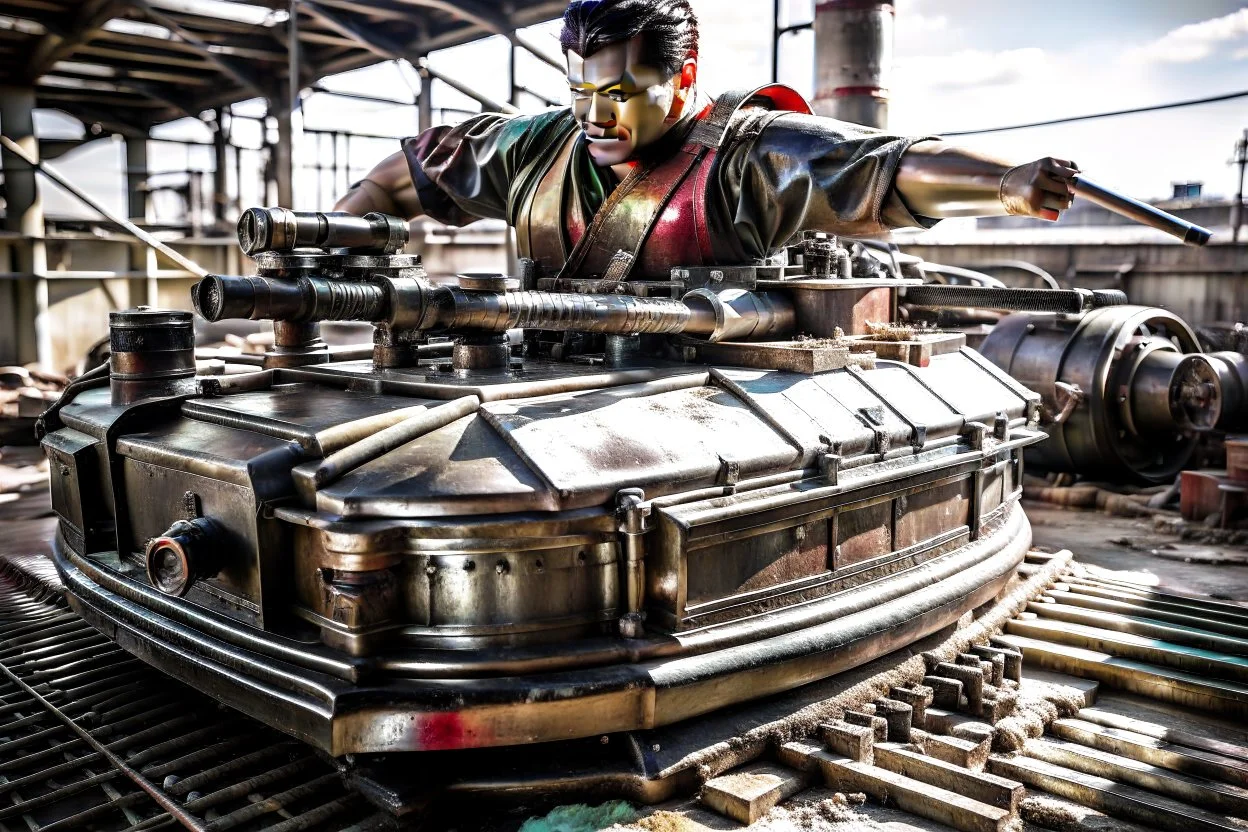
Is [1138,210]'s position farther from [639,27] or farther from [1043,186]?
[639,27]

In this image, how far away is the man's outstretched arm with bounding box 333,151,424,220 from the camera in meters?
5.67

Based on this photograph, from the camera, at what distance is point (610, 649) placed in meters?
3.04

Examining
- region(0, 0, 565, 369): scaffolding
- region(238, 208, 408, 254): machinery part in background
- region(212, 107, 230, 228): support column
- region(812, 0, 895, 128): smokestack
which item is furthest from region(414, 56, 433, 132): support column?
region(238, 208, 408, 254): machinery part in background

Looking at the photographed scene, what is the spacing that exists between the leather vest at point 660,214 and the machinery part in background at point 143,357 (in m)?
1.72

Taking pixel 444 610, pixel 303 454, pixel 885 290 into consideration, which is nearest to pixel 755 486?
pixel 444 610

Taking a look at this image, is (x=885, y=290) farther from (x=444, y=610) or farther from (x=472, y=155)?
(x=444, y=610)

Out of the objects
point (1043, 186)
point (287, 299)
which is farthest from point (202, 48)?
point (1043, 186)

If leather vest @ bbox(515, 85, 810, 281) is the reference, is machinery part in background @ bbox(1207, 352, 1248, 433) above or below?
below

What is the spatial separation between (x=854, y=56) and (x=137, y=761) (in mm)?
9107

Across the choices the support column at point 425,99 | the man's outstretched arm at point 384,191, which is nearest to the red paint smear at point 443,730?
the man's outstretched arm at point 384,191

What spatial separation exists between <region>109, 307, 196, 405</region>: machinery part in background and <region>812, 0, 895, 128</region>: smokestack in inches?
300

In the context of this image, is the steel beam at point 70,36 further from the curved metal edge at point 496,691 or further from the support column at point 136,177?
the curved metal edge at point 496,691

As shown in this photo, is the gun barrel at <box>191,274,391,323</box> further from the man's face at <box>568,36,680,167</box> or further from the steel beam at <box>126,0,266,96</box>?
the steel beam at <box>126,0,266,96</box>

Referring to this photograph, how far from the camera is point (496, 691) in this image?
2855mm
